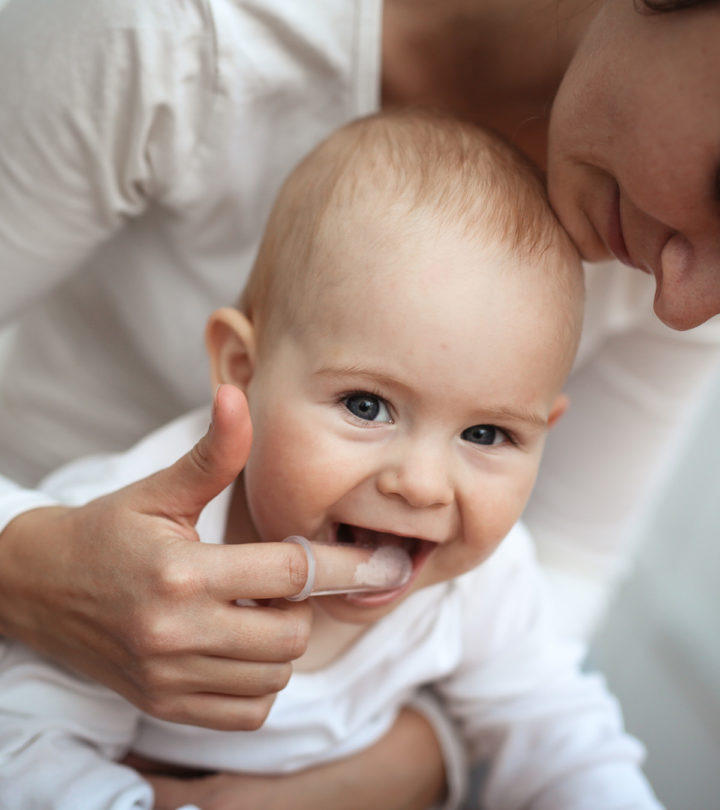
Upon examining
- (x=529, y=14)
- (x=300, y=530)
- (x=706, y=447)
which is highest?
(x=529, y=14)

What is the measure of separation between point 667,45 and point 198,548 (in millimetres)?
510

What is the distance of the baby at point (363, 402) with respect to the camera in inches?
27.3

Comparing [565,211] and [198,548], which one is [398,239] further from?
[198,548]

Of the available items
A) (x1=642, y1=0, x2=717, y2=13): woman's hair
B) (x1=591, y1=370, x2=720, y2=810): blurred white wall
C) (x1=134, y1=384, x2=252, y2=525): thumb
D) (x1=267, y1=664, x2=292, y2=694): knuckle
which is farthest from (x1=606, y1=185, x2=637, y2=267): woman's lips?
(x1=591, y1=370, x2=720, y2=810): blurred white wall

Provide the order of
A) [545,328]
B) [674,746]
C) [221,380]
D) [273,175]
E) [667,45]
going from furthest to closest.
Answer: [674,746], [273,175], [221,380], [545,328], [667,45]

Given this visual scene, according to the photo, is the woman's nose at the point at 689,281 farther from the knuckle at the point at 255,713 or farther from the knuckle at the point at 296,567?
the knuckle at the point at 255,713

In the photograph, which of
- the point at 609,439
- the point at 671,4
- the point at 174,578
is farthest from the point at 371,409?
the point at 609,439

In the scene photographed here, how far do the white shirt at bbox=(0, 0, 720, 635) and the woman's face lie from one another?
0.30 m

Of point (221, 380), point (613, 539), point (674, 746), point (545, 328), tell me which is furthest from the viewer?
point (674, 746)

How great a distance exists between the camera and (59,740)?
2.52 ft

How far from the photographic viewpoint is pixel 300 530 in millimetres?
727

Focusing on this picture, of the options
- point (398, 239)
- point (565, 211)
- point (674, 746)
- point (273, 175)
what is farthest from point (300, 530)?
point (674, 746)

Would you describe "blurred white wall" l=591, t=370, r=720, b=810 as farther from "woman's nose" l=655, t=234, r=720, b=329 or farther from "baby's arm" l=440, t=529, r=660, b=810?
"woman's nose" l=655, t=234, r=720, b=329

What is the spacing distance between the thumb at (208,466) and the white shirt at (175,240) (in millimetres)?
221
